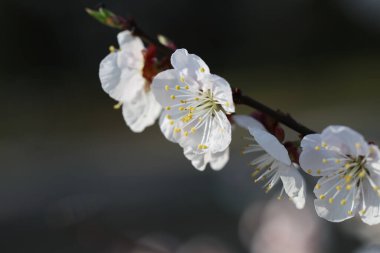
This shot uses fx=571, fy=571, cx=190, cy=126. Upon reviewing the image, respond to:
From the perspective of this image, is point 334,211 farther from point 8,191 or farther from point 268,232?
point 8,191

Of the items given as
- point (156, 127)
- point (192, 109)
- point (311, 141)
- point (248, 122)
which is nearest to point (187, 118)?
point (192, 109)

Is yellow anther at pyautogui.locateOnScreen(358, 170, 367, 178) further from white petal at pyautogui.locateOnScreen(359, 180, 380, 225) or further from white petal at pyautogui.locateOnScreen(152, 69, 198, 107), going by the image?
white petal at pyautogui.locateOnScreen(152, 69, 198, 107)

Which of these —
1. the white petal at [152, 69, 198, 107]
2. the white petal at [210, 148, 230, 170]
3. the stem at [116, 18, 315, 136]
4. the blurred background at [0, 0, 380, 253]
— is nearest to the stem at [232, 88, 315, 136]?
the stem at [116, 18, 315, 136]

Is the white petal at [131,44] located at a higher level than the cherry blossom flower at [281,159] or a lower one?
higher

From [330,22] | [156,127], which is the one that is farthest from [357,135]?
[330,22]

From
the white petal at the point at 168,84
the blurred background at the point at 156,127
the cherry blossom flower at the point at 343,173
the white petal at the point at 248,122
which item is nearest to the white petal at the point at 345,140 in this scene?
the cherry blossom flower at the point at 343,173

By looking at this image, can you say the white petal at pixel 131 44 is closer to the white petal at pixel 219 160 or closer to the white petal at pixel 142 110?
the white petal at pixel 142 110
